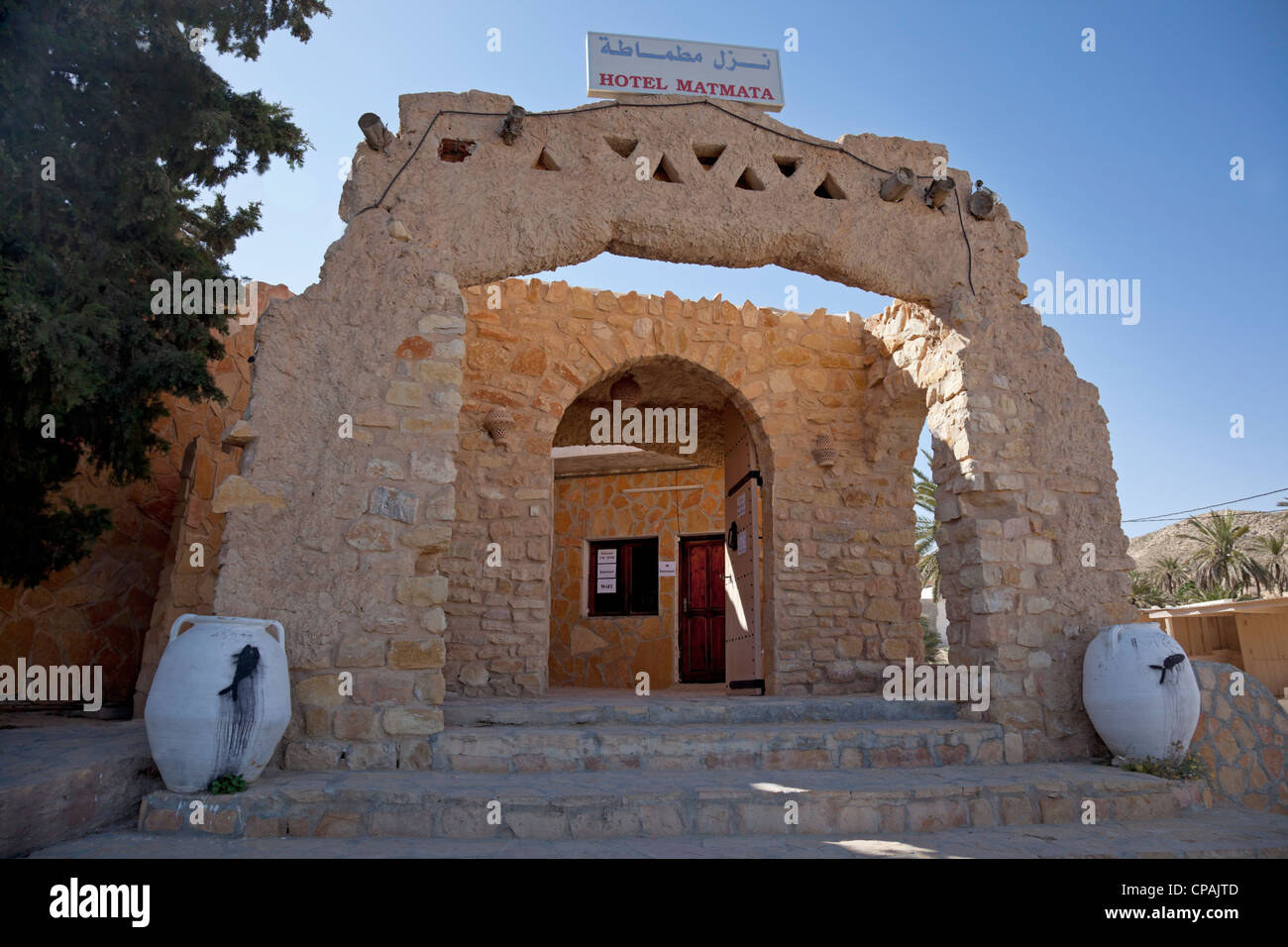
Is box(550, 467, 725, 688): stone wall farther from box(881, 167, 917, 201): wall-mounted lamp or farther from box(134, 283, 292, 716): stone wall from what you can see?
box(881, 167, 917, 201): wall-mounted lamp

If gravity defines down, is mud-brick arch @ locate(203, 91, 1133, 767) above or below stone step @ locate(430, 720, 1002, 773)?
above

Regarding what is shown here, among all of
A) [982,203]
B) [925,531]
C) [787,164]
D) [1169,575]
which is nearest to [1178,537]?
[1169,575]

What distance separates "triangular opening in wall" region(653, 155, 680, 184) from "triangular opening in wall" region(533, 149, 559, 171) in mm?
676

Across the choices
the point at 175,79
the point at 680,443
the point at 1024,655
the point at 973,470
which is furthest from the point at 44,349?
the point at 680,443

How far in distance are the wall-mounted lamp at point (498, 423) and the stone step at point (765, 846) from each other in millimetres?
4055

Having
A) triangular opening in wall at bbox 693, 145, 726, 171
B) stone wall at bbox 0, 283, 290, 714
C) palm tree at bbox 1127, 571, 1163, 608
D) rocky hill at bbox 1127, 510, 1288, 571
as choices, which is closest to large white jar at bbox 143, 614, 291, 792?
stone wall at bbox 0, 283, 290, 714

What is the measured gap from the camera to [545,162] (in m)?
5.27

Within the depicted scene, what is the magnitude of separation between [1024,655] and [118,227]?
5914 millimetres

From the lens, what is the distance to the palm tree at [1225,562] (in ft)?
78.4

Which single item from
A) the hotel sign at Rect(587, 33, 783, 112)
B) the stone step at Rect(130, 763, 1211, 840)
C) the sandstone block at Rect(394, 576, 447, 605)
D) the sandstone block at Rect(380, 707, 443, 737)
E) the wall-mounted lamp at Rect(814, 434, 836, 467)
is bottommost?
the stone step at Rect(130, 763, 1211, 840)

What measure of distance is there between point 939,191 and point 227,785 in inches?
219

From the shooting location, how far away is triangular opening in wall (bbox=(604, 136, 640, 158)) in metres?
5.32

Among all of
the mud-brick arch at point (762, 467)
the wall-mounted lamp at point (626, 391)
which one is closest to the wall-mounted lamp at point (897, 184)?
the mud-brick arch at point (762, 467)

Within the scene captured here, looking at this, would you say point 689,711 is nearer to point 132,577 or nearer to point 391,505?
point 391,505
